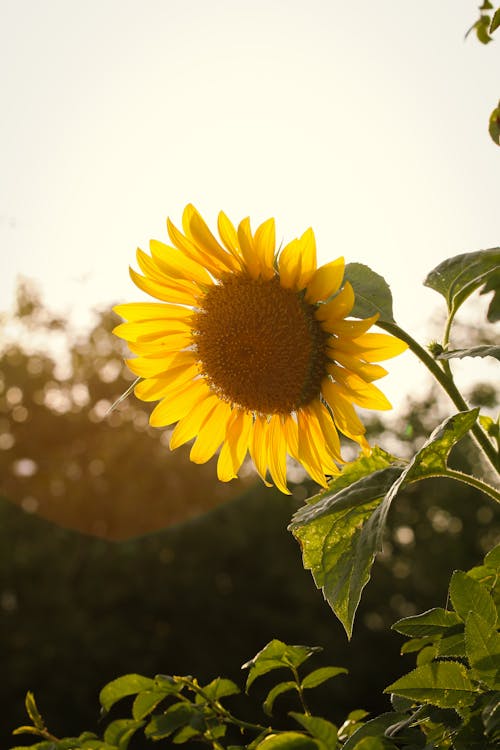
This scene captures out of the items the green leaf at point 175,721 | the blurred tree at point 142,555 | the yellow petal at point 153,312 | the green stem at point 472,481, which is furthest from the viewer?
the blurred tree at point 142,555

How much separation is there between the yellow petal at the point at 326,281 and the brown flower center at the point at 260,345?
74 mm

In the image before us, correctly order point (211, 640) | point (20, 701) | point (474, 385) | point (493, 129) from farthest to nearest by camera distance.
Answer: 1. point (474, 385)
2. point (211, 640)
3. point (20, 701)
4. point (493, 129)

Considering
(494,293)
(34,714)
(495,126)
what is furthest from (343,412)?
(34,714)

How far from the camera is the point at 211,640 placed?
1644 cm

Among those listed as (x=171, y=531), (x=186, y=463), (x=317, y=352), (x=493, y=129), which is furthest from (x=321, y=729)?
(x=186, y=463)

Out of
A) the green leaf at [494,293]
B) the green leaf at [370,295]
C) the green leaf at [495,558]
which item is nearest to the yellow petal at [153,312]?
the green leaf at [370,295]

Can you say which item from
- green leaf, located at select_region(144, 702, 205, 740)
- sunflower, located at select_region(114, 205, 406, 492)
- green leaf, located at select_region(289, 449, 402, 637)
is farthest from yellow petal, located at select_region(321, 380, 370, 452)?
green leaf, located at select_region(144, 702, 205, 740)

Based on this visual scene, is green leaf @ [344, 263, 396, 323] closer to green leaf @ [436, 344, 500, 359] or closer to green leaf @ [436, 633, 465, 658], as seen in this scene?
green leaf @ [436, 344, 500, 359]

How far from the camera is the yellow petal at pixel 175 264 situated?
1719mm

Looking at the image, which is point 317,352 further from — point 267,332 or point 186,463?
point 186,463

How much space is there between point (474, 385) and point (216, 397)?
19428 mm

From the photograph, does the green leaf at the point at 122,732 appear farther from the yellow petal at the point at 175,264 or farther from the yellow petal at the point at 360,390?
the yellow petal at the point at 175,264

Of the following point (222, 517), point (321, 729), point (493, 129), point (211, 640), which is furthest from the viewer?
point (222, 517)

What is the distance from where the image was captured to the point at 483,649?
94cm
